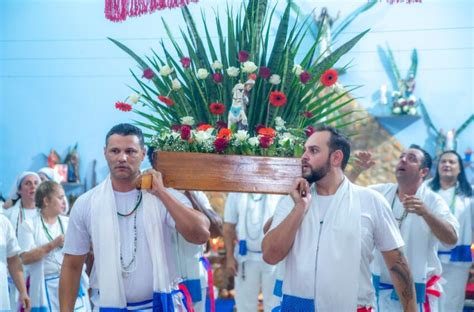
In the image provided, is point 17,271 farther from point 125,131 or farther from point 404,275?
point 404,275

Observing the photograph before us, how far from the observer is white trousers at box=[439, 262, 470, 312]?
5.96 m

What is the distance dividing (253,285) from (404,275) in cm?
321

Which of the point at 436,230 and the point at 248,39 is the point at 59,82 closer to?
the point at 248,39

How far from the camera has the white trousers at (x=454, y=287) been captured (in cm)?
596

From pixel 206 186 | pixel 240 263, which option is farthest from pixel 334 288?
pixel 240 263

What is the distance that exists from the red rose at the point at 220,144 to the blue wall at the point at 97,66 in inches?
69.3

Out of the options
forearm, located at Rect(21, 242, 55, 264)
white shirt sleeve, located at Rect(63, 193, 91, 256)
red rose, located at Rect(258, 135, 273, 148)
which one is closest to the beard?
red rose, located at Rect(258, 135, 273, 148)

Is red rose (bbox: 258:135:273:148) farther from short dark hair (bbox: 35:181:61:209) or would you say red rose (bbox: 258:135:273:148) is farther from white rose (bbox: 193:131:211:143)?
short dark hair (bbox: 35:181:61:209)

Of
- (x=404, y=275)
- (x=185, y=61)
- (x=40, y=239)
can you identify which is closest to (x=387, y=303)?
(x=404, y=275)

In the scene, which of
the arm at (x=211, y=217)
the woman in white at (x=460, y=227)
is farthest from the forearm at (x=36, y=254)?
the woman in white at (x=460, y=227)

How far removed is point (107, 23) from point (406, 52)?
140 inches

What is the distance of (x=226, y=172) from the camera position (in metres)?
3.63

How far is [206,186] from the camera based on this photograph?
360 centimetres

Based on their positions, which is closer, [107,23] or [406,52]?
[107,23]
